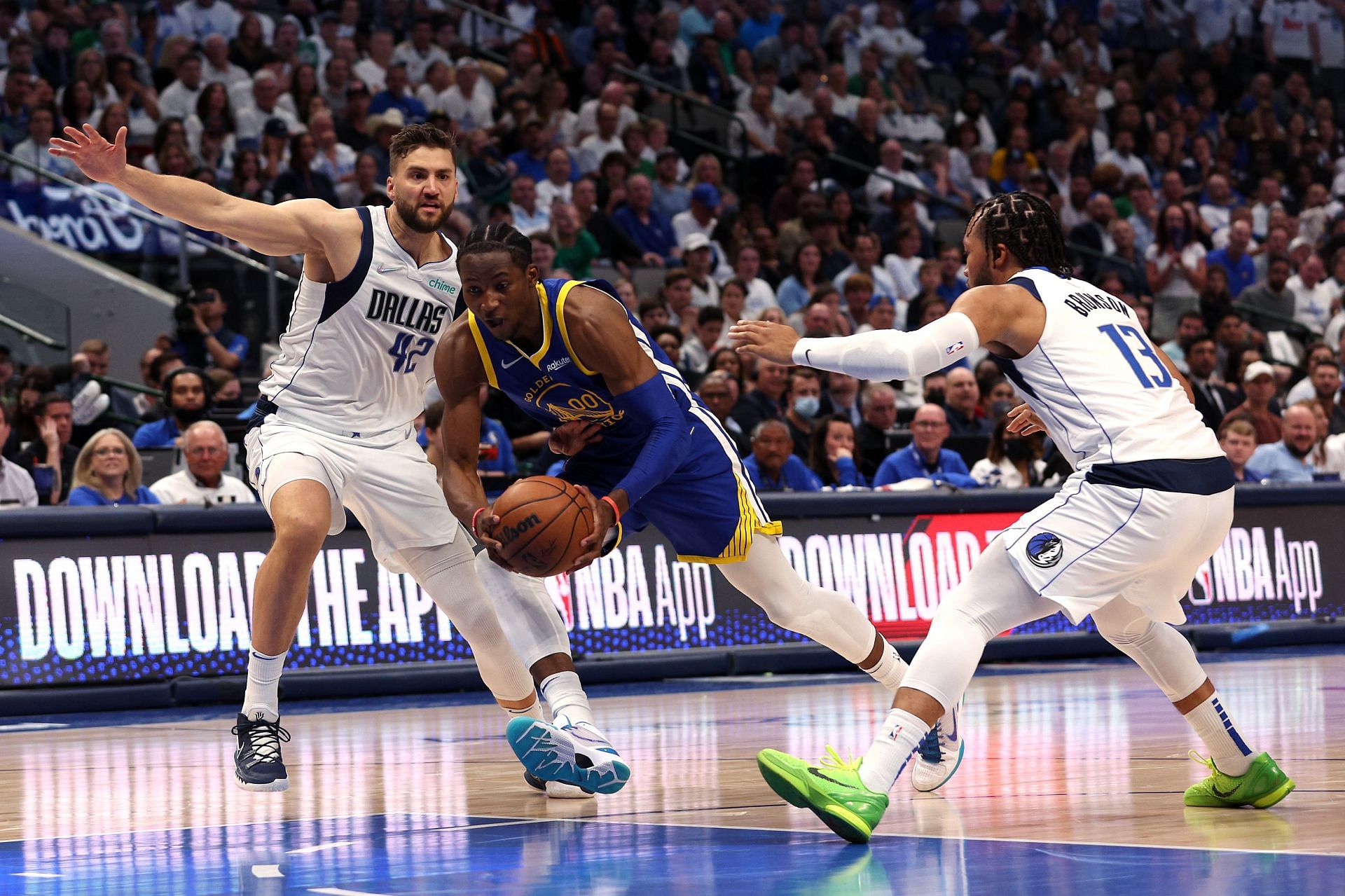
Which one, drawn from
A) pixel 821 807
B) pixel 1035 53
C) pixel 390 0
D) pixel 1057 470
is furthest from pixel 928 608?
pixel 1035 53

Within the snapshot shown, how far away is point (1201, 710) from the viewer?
5641mm

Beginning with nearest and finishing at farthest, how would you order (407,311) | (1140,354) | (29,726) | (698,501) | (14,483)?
1. (1140,354)
2. (698,501)
3. (407,311)
4. (29,726)
5. (14,483)

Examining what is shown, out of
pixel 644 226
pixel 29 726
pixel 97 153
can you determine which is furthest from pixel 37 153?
pixel 97 153

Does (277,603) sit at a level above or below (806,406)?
below

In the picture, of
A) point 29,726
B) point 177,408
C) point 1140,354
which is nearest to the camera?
point 1140,354

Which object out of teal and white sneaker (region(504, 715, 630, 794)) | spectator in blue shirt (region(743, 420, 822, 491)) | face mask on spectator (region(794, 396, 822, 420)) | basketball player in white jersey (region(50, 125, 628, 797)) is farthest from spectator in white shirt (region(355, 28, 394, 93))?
teal and white sneaker (region(504, 715, 630, 794))

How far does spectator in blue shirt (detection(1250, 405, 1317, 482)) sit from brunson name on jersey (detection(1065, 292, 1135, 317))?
8613 millimetres

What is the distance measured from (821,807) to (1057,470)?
8.42m

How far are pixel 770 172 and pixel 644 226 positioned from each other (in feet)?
7.62

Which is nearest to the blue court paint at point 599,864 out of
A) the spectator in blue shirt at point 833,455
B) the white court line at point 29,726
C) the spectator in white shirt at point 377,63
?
the white court line at point 29,726

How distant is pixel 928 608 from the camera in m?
11.8

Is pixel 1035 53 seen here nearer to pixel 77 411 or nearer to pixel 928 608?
pixel 928 608

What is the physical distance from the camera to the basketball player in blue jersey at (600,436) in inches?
224

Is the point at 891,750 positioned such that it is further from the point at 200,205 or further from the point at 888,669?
the point at 200,205
